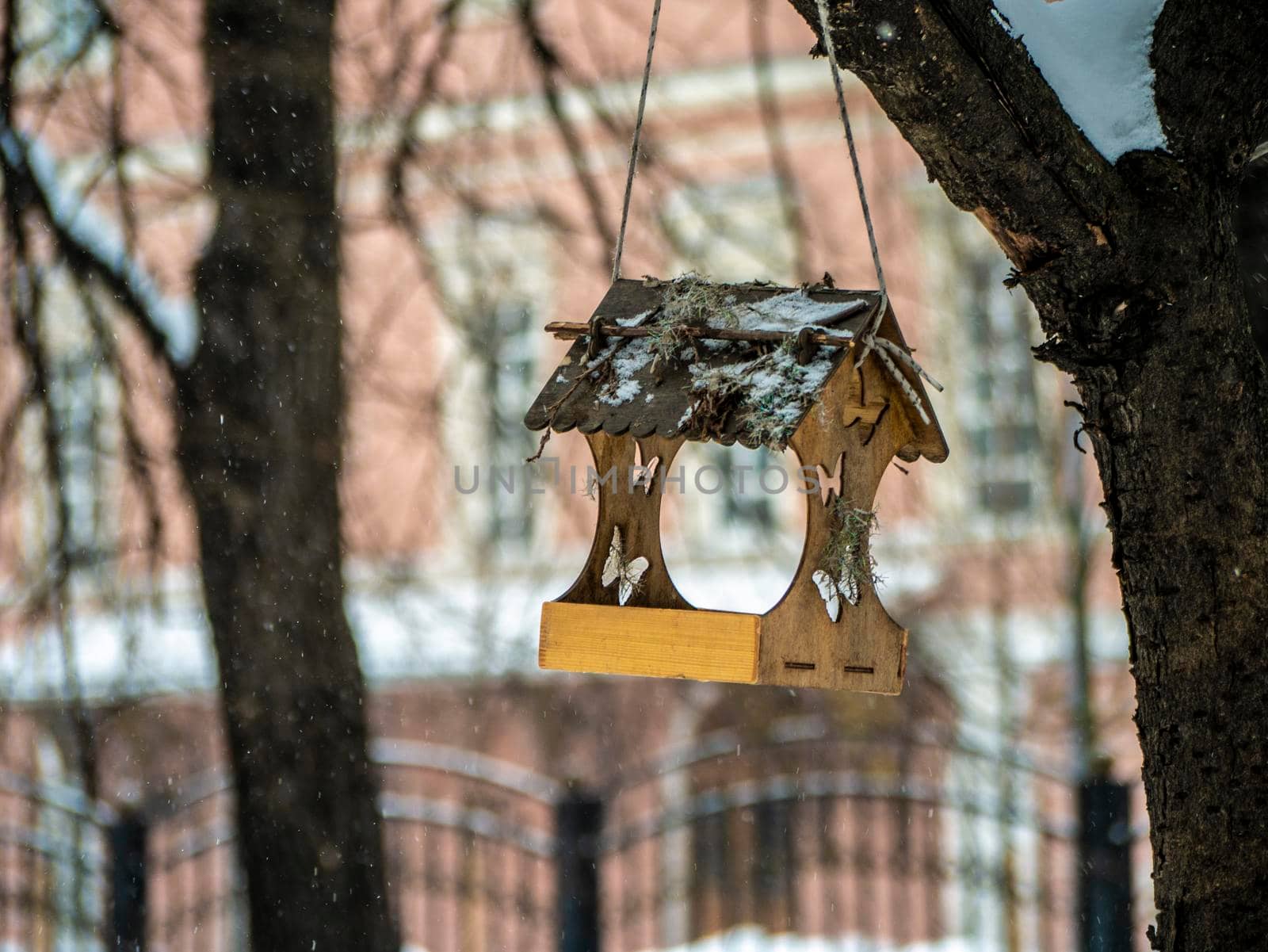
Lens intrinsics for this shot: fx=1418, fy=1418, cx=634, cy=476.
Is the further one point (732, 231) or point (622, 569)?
point (732, 231)

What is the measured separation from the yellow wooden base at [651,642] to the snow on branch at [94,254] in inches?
112

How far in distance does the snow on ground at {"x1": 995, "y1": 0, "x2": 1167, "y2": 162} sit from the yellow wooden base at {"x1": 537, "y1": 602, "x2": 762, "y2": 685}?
913 millimetres

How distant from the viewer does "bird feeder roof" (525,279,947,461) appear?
2.07 metres

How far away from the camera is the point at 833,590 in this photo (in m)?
2.22

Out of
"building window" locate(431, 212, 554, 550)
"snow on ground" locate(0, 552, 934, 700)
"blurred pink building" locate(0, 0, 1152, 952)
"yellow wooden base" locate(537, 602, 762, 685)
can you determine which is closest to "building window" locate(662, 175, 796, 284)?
"blurred pink building" locate(0, 0, 1152, 952)

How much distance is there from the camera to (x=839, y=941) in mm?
6684

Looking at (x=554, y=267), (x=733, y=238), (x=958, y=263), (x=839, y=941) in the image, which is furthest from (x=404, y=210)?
(x=839, y=941)

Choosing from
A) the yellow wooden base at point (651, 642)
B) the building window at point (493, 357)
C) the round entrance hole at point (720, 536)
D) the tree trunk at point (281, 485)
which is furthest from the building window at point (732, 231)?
the yellow wooden base at point (651, 642)

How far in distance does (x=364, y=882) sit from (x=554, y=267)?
12.5 ft

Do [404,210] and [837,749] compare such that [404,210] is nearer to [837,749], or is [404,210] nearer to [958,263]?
[958,263]

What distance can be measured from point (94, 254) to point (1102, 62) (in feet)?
12.1

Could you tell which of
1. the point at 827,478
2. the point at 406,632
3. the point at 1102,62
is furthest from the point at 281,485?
the point at 406,632

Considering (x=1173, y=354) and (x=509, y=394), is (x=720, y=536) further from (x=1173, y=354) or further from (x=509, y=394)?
(x=1173, y=354)

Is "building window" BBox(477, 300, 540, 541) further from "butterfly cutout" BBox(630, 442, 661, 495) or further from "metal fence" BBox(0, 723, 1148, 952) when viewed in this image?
"butterfly cutout" BBox(630, 442, 661, 495)
